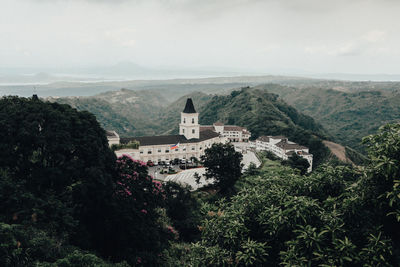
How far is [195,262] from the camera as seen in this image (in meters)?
12.8

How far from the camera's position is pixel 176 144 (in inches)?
2073

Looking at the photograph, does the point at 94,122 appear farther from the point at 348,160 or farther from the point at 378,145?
the point at 348,160

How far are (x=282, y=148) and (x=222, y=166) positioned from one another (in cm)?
3191

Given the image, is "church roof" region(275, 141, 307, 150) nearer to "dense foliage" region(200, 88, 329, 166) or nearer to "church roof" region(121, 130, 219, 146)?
"dense foliage" region(200, 88, 329, 166)

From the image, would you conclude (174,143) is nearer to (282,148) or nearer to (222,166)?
(222,166)

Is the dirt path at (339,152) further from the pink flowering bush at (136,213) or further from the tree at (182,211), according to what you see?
the pink flowering bush at (136,213)

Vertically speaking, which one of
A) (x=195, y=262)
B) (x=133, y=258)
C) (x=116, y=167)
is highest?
(x=116, y=167)

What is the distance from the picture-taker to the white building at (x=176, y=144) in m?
49.9

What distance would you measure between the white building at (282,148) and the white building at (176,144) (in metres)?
15.9

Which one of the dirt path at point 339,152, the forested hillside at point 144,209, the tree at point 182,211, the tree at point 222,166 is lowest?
the dirt path at point 339,152

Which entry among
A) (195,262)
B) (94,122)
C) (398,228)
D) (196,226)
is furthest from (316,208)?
(196,226)

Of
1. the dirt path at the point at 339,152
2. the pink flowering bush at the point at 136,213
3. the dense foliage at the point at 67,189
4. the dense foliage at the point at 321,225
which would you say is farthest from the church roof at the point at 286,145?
the dense foliage at the point at 321,225

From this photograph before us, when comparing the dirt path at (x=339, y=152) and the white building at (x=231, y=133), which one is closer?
the dirt path at (x=339, y=152)

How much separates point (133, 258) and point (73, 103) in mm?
Answer: 165697
